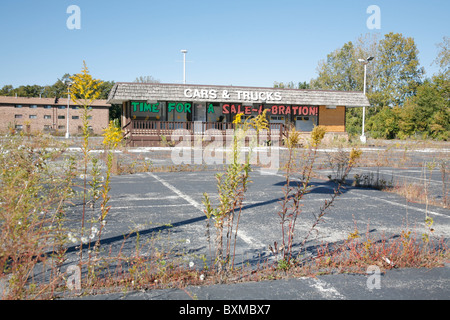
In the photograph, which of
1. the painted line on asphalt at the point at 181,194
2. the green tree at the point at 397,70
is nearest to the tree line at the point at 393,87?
the green tree at the point at 397,70

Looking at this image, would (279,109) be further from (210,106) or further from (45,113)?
(45,113)

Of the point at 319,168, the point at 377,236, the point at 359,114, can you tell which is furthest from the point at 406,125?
the point at 377,236

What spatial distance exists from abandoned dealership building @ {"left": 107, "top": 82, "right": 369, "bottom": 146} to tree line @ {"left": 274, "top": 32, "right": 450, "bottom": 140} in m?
8.97

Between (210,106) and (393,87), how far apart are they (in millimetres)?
33811

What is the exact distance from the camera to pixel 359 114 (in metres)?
52.1

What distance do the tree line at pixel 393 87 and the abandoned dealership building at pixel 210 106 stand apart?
897cm

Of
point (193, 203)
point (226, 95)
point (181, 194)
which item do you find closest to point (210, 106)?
point (226, 95)

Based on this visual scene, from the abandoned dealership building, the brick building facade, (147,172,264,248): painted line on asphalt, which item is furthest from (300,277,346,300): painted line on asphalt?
the brick building facade

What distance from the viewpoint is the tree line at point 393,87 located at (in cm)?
4056

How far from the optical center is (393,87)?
171 feet

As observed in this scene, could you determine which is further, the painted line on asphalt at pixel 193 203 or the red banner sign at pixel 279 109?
the red banner sign at pixel 279 109

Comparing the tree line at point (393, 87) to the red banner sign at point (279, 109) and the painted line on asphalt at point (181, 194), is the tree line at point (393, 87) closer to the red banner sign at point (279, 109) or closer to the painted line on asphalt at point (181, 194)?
the red banner sign at point (279, 109)

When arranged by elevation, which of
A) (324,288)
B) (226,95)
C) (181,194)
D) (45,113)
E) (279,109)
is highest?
(226,95)

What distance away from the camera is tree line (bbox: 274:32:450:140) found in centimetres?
4056
